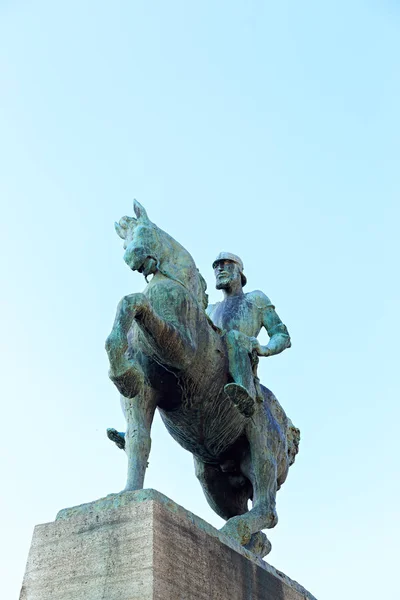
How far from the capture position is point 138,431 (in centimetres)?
697

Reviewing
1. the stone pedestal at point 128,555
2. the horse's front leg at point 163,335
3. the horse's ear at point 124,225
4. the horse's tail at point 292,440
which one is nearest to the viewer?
the stone pedestal at point 128,555

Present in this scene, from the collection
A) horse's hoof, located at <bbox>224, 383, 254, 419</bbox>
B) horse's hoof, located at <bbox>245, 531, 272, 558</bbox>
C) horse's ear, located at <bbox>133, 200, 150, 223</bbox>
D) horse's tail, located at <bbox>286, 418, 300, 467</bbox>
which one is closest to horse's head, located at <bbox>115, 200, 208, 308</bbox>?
horse's ear, located at <bbox>133, 200, 150, 223</bbox>

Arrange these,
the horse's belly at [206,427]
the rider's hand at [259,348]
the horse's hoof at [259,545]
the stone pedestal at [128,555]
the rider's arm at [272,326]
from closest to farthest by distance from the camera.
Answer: the stone pedestal at [128,555], the horse's hoof at [259,545], the horse's belly at [206,427], the rider's hand at [259,348], the rider's arm at [272,326]

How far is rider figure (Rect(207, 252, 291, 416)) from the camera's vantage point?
7434mm

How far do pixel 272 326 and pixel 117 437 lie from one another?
2045 mm

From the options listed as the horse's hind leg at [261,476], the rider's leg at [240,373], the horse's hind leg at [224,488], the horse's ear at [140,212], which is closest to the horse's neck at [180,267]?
the horse's ear at [140,212]

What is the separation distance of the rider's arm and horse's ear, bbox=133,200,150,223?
1717 millimetres

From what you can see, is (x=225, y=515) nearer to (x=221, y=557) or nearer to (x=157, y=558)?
(x=221, y=557)

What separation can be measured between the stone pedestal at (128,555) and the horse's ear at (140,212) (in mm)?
2472

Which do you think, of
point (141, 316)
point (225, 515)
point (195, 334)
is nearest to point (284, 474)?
point (225, 515)

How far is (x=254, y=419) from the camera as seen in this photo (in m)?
7.91

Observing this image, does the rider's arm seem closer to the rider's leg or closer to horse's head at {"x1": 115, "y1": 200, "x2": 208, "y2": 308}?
the rider's leg

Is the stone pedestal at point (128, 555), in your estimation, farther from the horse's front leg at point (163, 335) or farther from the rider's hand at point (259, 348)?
the rider's hand at point (259, 348)

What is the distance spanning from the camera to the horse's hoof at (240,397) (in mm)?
7227
